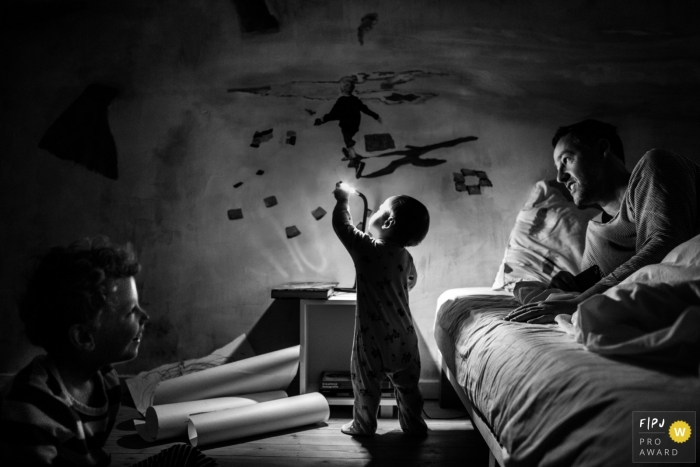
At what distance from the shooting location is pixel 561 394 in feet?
3.05

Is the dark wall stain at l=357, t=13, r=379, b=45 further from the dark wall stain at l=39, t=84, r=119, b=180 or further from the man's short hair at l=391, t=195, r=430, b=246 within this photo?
the dark wall stain at l=39, t=84, r=119, b=180

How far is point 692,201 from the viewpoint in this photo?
154 centimetres

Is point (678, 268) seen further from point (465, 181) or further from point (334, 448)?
point (465, 181)

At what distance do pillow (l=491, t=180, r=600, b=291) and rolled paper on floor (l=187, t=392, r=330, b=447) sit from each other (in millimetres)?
1000

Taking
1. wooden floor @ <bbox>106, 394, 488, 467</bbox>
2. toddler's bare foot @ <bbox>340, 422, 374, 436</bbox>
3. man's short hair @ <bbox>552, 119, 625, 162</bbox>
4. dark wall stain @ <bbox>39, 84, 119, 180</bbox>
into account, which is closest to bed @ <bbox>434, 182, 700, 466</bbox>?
wooden floor @ <bbox>106, 394, 488, 467</bbox>

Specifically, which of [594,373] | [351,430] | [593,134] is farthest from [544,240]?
[594,373]

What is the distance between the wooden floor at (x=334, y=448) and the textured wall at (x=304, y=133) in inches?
26.2

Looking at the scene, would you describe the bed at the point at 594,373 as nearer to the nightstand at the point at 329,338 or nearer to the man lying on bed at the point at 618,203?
the man lying on bed at the point at 618,203

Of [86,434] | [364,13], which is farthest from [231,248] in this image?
[86,434]

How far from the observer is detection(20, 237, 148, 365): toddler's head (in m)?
0.88

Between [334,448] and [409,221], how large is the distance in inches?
34.1

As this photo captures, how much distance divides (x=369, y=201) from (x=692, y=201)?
145 centimetres

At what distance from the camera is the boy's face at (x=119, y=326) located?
0.91 meters

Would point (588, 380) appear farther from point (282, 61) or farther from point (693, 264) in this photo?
point (282, 61)
